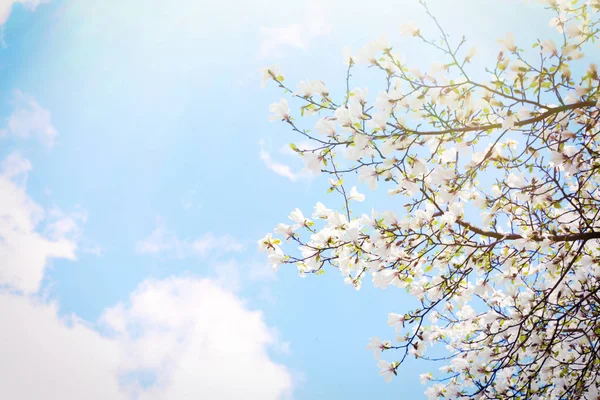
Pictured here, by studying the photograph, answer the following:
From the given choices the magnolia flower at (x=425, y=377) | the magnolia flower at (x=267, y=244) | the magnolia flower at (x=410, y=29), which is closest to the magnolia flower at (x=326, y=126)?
the magnolia flower at (x=410, y=29)

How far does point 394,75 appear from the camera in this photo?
2668 mm

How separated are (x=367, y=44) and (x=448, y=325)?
457cm

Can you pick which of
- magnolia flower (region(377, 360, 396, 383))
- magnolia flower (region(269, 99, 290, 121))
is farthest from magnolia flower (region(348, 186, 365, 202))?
magnolia flower (region(377, 360, 396, 383))

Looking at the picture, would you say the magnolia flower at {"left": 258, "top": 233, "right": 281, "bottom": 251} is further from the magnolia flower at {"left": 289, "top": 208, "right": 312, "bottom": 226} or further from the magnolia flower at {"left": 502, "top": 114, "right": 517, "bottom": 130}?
the magnolia flower at {"left": 502, "top": 114, "right": 517, "bottom": 130}

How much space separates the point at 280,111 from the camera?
2.87m

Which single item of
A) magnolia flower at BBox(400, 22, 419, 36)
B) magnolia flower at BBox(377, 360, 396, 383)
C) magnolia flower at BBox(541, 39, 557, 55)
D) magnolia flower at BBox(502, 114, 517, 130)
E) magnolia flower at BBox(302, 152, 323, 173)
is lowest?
magnolia flower at BBox(377, 360, 396, 383)

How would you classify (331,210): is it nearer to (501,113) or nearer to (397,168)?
(397,168)

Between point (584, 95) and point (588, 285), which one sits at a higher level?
point (584, 95)

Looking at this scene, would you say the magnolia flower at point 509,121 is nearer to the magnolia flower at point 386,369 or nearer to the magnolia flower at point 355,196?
the magnolia flower at point 355,196

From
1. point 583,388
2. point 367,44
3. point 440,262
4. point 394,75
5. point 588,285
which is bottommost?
point 583,388

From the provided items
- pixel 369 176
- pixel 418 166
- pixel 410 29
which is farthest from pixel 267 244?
pixel 410 29

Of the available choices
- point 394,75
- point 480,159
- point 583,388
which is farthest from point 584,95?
point 583,388

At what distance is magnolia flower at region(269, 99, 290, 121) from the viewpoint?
9.35 feet

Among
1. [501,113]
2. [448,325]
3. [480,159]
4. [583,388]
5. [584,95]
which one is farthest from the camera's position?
[448,325]
